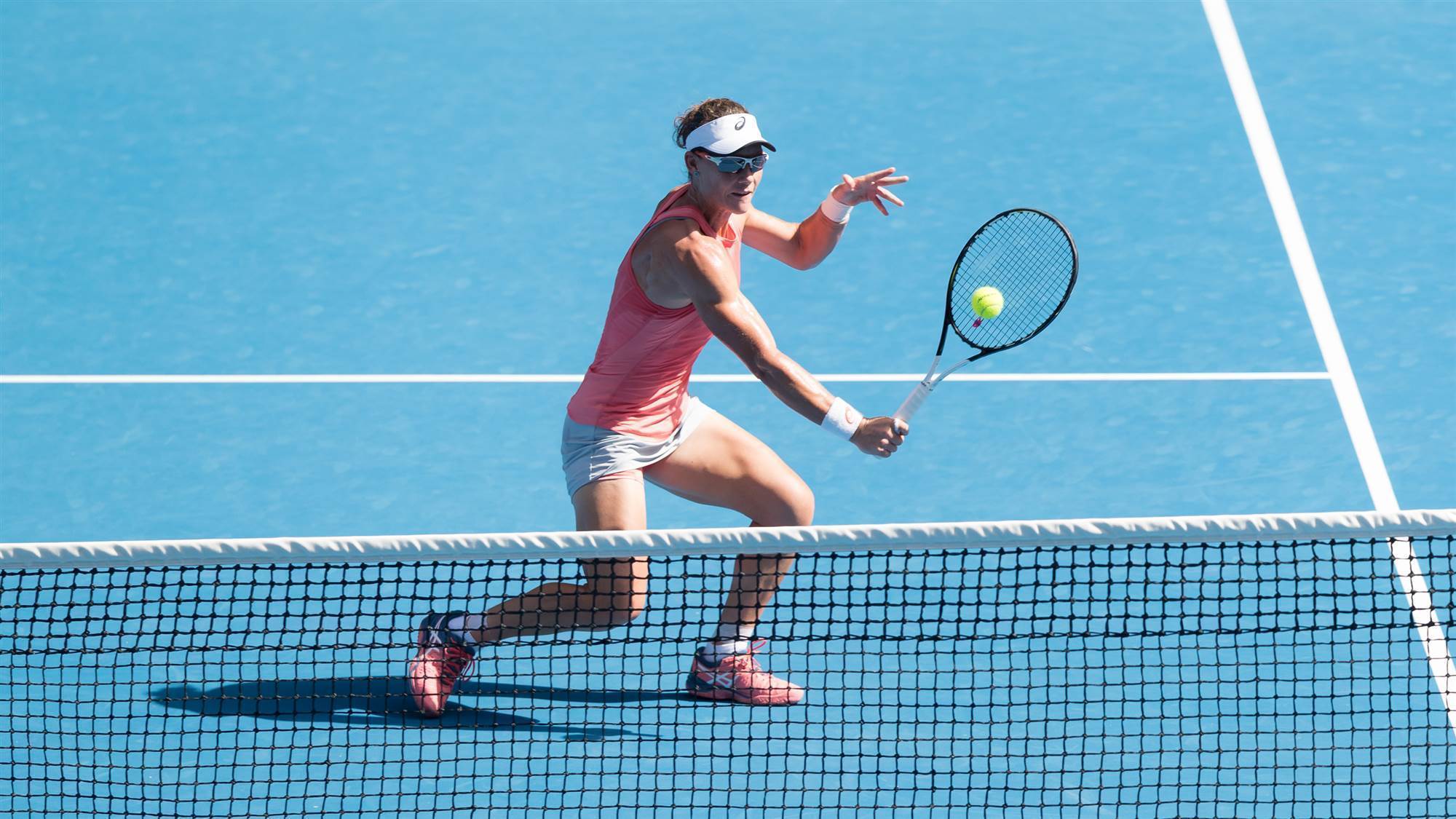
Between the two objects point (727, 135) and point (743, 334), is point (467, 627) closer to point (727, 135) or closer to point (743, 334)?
point (743, 334)

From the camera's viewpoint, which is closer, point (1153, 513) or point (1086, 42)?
point (1153, 513)

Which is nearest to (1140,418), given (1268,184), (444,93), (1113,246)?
(1113,246)

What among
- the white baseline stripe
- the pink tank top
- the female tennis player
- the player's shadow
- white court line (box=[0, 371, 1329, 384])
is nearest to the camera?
the female tennis player

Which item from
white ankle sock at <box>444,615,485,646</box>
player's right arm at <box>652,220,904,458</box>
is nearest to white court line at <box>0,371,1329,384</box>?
white ankle sock at <box>444,615,485,646</box>

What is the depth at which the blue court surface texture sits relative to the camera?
6508 millimetres

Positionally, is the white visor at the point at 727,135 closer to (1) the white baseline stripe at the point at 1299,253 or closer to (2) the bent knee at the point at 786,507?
(2) the bent knee at the point at 786,507

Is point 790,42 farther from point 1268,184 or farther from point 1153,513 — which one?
point 1153,513

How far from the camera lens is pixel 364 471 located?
6.68 metres

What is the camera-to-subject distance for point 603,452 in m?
5.03

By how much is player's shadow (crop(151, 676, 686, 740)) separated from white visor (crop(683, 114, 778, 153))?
5.31 feet

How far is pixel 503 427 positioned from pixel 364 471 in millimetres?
589

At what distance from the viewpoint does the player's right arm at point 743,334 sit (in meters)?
4.63

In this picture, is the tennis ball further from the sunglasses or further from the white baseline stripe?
the white baseline stripe

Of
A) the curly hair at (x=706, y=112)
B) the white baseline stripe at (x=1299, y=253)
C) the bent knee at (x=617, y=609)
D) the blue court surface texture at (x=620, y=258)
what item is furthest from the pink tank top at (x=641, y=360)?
the white baseline stripe at (x=1299, y=253)
